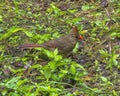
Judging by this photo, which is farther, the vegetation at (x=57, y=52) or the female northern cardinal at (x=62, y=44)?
the female northern cardinal at (x=62, y=44)

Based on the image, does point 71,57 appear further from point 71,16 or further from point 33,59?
point 71,16

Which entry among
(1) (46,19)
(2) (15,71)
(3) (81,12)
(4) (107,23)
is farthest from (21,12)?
(2) (15,71)

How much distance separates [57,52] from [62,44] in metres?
0.29

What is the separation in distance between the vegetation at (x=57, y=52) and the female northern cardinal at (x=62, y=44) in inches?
4.9

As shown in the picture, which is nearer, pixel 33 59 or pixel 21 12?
pixel 33 59

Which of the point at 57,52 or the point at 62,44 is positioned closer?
the point at 57,52

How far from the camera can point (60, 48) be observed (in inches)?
227

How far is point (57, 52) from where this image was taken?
5.55 metres

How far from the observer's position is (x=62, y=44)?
5.81m

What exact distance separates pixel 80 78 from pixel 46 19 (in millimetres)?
2054

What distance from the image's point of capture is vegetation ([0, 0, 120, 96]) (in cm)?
510

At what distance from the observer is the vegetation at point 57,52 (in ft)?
16.7

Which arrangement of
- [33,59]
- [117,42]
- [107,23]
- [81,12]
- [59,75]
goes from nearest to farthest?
[59,75], [33,59], [117,42], [107,23], [81,12]

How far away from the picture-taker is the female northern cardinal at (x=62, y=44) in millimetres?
5656
